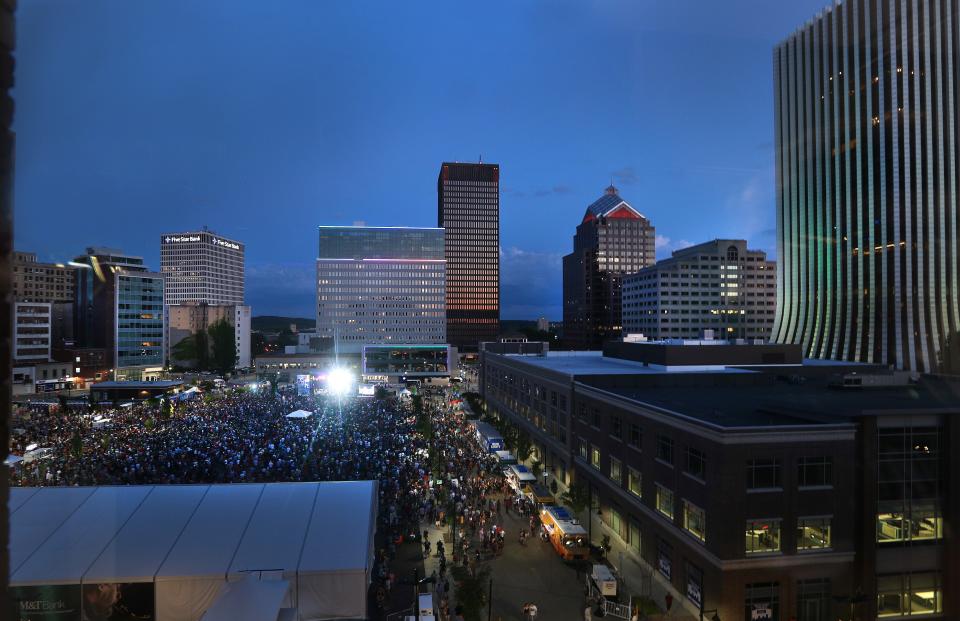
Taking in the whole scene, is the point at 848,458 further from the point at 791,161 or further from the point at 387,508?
the point at 791,161

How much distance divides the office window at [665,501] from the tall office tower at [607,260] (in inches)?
4241

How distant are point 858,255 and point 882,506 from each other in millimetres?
53344

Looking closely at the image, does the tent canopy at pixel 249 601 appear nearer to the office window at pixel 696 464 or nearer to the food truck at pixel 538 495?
the office window at pixel 696 464

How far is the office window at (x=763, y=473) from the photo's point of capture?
51.1ft

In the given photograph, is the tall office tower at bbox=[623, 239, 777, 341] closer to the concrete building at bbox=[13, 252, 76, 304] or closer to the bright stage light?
the bright stage light

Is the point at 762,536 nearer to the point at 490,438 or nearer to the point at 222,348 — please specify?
the point at 490,438

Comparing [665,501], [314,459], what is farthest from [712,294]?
[665,501]

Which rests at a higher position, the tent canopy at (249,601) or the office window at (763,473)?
the office window at (763,473)

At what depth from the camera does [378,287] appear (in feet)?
373

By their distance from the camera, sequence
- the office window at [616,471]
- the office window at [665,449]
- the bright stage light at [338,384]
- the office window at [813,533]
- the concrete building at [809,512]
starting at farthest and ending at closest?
the bright stage light at [338,384], the office window at [616,471], the office window at [665,449], the office window at [813,533], the concrete building at [809,512]

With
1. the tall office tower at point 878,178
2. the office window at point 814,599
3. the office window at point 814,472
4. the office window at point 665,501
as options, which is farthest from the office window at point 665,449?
the tall office tower at point 878,178

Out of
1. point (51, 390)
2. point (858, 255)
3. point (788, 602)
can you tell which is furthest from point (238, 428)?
point (858, 255)

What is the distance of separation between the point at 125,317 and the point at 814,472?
265 ft

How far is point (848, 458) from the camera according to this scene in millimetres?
15883
